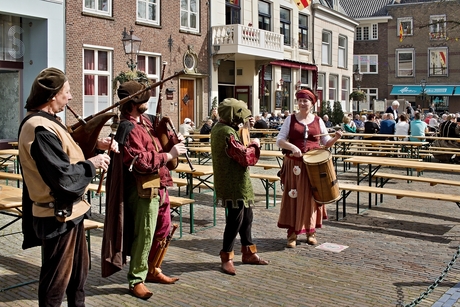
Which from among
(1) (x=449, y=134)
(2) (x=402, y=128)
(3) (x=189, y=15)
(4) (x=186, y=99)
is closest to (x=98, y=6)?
(3) (x=189, y=15)

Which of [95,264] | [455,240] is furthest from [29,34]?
[455,240]

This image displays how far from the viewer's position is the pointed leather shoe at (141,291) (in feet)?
14.8

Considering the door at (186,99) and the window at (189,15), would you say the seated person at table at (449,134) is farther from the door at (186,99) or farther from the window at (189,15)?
the window at (189,15)

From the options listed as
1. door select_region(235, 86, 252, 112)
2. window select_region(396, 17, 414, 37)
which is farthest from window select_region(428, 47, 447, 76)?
door select_region(235, 86, 252, 112)

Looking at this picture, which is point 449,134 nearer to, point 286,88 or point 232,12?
point 232,12

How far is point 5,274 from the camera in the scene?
522 centimetres

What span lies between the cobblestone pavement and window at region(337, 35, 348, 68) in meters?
28.4

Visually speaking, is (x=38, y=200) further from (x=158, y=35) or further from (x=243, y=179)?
(x=158, y=35)

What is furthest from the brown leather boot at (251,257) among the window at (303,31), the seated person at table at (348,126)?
the window at (303,31)

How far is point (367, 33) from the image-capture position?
4866 centimetres

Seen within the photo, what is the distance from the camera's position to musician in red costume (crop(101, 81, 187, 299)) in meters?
4.42

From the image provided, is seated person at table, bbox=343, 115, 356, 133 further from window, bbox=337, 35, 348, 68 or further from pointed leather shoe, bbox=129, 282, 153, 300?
window, bbox=337, 35, 348, 68

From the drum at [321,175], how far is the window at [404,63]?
43914 millimetres

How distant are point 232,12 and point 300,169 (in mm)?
→ 19164
